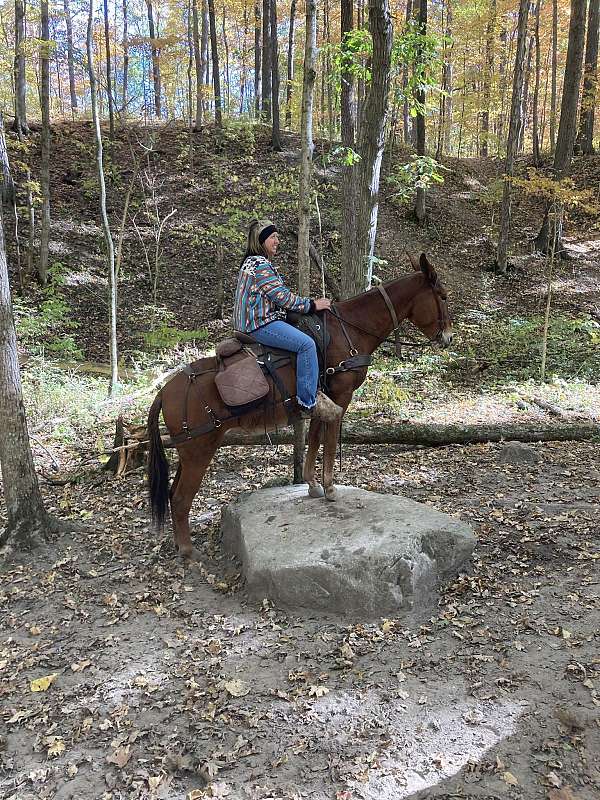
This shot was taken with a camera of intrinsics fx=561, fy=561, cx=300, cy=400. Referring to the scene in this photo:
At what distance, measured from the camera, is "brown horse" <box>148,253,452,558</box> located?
5594mm

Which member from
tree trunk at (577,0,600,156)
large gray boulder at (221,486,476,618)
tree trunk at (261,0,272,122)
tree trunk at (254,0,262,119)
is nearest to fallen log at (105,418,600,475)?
large gray boulder at (221,486,476,618)

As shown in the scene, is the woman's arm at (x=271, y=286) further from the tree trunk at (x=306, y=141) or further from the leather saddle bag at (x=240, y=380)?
the tree trunk at (x=306, y=141)

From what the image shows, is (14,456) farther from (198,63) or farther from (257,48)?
(257,48)

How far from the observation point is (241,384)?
215 inches

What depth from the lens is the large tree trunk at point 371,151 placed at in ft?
28.9

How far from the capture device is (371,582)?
4.77m

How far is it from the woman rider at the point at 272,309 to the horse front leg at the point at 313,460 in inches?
18.2

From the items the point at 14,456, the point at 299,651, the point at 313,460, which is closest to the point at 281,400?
the point at 313,460

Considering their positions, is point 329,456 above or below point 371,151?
below

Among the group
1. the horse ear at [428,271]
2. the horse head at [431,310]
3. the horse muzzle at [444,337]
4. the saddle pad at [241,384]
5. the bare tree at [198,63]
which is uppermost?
the bare tree at [198,63]

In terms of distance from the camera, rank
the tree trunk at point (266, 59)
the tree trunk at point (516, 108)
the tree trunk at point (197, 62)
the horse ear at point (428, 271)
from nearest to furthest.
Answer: the horse ear at point (428, 271), the tree trunk at point (516, 108), the tree trunk at point (197, 62), the tree trunk at point (266, 59)

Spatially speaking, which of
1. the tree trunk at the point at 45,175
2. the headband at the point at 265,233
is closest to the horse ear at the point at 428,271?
the headband at the point at 265,233

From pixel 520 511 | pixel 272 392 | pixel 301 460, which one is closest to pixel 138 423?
pixel 301 460

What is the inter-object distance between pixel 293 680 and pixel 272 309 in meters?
3.32
